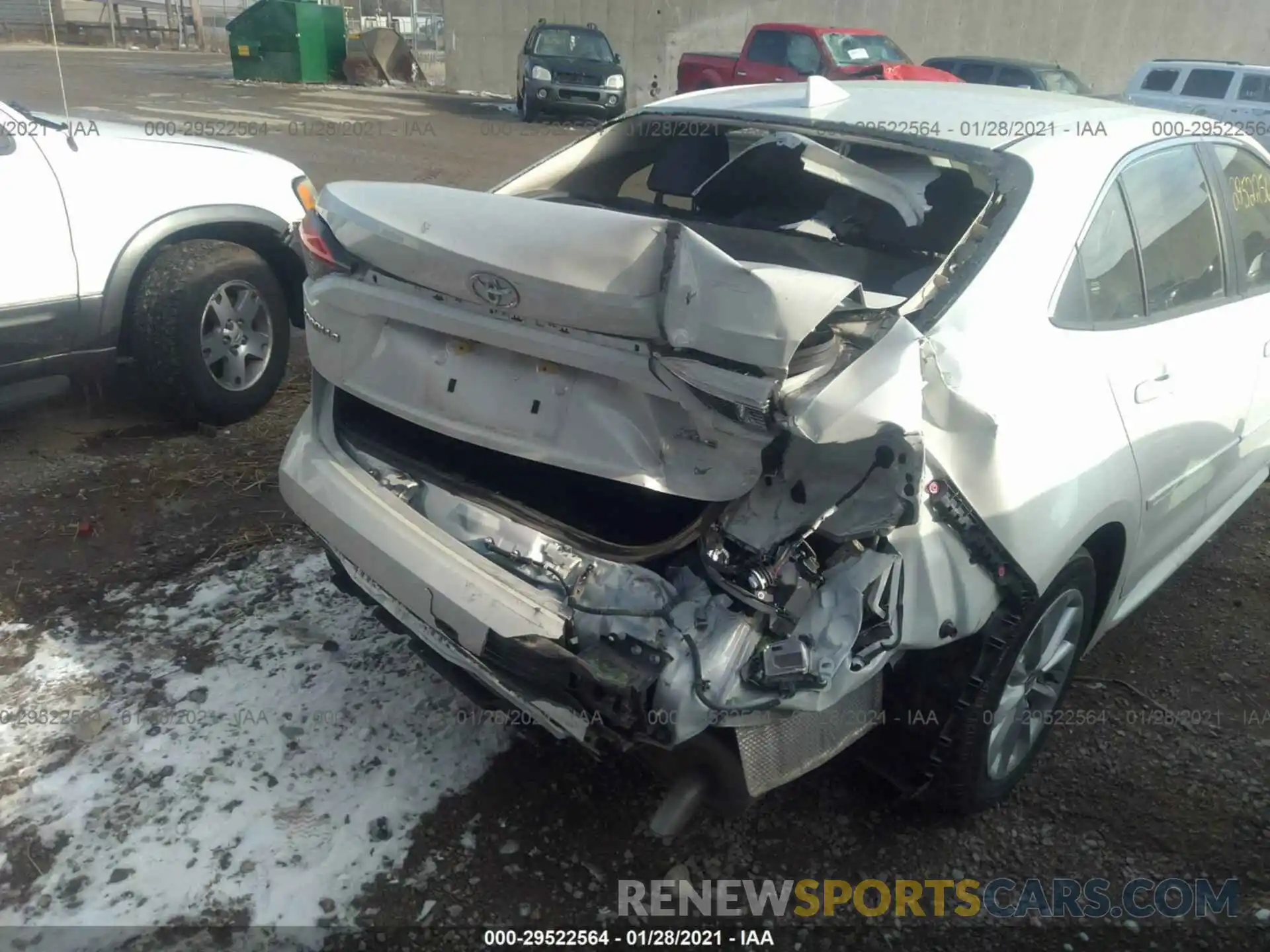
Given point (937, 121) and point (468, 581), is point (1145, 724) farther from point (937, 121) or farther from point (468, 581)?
point (468, 581)

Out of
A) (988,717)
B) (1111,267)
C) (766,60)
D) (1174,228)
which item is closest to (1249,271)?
(1174,228)

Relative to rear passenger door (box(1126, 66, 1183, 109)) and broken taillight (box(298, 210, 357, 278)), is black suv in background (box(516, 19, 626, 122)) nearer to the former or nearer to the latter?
rear passenger door (box(1126, 66, 1183, 109))

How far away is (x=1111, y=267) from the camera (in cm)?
253

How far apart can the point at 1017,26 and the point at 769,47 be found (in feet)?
28.1

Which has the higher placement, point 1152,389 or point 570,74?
point 570,74

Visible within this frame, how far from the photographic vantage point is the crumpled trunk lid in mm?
1824

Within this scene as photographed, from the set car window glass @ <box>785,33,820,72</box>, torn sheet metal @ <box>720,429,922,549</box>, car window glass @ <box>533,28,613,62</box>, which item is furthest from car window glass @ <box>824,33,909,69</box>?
torn sheet metal @ <box>720,429,922,549</box>

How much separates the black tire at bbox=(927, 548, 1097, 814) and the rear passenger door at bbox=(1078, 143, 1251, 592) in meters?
0.30

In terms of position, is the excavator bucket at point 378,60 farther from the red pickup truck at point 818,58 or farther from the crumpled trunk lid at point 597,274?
the crumpled trunk lid at point 597,274

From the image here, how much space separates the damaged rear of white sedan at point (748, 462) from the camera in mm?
1867

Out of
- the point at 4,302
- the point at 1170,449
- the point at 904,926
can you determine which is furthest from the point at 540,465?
the point at 4,302

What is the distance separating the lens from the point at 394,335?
7.86 feet

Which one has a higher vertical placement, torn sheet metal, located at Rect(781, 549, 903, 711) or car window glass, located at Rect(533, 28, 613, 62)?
car window glass, located at Rect(533, 28, 613, 62)
